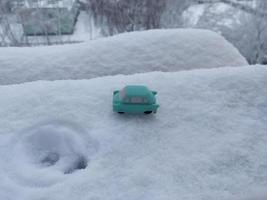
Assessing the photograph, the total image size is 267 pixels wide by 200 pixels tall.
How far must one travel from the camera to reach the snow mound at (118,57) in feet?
8.79

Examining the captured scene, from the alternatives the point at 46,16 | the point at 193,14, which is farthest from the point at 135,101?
the point at 193,14

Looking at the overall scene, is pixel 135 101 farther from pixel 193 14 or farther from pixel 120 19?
pixel 193 14

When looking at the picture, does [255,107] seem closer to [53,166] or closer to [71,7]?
[53,166]

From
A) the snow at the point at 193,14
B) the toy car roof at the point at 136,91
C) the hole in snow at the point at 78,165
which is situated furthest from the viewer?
the snow at the point at 193,14

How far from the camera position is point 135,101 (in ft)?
6.21

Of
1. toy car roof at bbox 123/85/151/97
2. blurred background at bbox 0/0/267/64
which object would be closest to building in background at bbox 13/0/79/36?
blurred background at bbox 0/0/267/64

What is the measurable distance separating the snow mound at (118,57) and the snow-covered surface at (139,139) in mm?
486

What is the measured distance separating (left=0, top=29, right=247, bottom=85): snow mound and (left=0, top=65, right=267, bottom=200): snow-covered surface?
1.59 feet

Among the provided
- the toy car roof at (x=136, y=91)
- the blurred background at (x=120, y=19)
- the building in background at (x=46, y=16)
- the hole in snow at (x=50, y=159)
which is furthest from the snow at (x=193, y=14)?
the hole in snow at (x=50, y=159)

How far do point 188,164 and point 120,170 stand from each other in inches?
14.8

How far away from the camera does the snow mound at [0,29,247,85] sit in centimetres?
268

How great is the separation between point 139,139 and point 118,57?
3.77 ft

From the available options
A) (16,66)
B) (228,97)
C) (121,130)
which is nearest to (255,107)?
(228,97)

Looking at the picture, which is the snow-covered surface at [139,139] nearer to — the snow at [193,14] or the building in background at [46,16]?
the building in background at [46,16]
